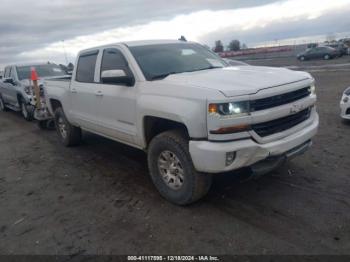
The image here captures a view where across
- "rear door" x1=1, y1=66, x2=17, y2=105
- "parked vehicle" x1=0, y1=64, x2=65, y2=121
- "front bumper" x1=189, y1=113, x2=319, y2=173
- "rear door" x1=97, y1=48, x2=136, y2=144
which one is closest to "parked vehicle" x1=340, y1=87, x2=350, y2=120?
"front bumper" x1=189, y1=113, x2=319, y2=173

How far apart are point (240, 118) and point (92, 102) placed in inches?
115

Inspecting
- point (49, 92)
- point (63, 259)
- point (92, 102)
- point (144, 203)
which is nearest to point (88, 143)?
Answer: point (49, 92)

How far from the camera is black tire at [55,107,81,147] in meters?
7.02

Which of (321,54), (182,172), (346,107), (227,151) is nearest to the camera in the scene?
(227,151)

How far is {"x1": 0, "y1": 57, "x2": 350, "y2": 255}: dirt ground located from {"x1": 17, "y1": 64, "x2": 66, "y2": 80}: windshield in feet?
17.9

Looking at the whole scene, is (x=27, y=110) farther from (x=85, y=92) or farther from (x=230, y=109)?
A: (x=230, y=109)

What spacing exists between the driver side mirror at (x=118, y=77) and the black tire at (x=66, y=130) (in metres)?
2.78

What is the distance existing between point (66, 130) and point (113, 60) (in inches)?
103

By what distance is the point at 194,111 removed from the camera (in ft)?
11.7

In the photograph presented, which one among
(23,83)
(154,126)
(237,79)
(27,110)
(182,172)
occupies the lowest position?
(27,110)

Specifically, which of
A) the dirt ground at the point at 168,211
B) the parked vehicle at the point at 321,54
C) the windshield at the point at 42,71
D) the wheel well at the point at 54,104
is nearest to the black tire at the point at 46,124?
the wheel well at the point at 54,104

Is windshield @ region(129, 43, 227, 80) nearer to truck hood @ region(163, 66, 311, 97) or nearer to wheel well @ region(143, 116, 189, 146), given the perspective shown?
truck hood @ region(163, 66, 311, 97)

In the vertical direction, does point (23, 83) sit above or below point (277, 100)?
below

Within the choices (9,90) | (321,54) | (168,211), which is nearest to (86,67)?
(168,211)
